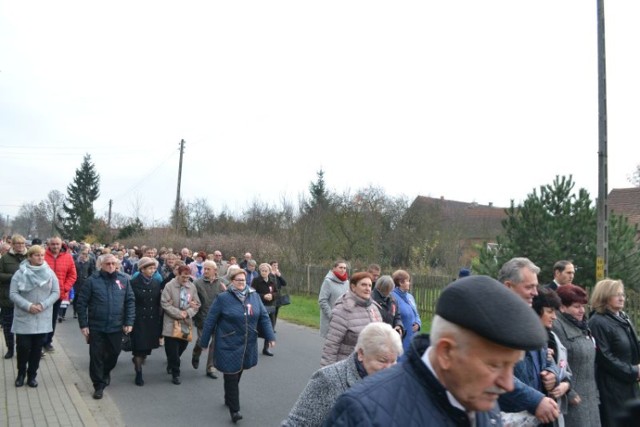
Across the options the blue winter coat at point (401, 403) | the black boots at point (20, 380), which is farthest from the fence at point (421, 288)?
the black boots at point (20, 380)

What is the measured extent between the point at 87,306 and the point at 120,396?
1.34 metres

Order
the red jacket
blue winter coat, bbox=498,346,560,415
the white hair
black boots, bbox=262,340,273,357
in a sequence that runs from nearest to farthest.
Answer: the white hair → blue winter coat, bbox=498,346,560,415 → the red jacket → black boots, bbox=262,340,273,357

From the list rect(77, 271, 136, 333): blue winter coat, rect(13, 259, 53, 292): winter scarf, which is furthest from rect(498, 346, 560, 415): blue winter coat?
rect(13, 259, 53, 292): winter scarf

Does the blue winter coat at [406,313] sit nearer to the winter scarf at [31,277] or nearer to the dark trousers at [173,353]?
the dark trousers at [173,353]

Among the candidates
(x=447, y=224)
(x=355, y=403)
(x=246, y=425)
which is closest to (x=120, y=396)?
(x=246, y=425)

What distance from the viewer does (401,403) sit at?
1.68 meters

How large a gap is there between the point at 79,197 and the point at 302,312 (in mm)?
57500

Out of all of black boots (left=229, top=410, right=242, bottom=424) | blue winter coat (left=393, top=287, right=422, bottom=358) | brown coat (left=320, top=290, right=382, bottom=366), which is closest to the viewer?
brown coat (left=320, top=290, right=382, bottom=366)

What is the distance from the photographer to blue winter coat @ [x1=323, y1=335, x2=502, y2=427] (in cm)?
165

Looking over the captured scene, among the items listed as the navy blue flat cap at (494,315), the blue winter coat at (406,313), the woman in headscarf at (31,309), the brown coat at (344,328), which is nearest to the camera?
the navy blue flat cap at (494,315)

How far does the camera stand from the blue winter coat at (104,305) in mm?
7777

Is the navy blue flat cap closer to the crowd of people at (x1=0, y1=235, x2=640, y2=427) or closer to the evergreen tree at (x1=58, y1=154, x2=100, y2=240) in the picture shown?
the crowd of people at (x1=0, y1=235, x2=640, y2=427)

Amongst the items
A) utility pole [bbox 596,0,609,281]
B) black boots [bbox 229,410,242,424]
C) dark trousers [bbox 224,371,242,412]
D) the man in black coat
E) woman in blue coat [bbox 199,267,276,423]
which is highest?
utility pole [bbox 596,0,609,281]

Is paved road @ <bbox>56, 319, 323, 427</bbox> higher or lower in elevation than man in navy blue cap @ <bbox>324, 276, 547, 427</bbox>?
lower
